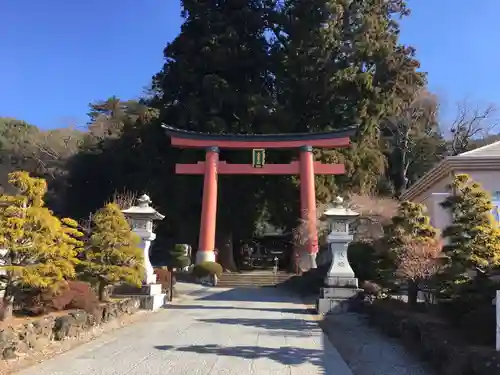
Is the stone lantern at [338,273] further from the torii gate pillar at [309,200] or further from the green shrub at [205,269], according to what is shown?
the green shrub at [205,269]

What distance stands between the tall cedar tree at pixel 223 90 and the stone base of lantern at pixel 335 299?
53.9 feet

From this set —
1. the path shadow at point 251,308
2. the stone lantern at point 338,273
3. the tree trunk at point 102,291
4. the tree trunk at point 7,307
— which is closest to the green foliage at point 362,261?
the stone lantern at point 338,273

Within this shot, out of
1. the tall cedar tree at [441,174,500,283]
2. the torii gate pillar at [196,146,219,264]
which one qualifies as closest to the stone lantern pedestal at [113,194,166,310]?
the tall cedar tree at [441,174,500,283]

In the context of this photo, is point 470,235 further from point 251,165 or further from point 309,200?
point 251,165

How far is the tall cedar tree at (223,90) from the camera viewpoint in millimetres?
30188

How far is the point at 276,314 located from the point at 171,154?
19.9 meters

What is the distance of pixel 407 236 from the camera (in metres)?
11.5

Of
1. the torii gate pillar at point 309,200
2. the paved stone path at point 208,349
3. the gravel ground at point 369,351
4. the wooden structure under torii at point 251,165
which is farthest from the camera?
the wooden structure under torii at point 251,165

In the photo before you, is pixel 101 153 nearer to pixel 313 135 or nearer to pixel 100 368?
pixel 313 135

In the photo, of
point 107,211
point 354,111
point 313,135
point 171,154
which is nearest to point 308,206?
point 313,135

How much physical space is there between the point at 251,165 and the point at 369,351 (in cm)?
1961

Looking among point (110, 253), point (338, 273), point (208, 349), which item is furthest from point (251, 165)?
point (208, 349)

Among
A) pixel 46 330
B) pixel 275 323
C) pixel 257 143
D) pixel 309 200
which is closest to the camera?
pixel 46 330

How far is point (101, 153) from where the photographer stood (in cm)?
3603
